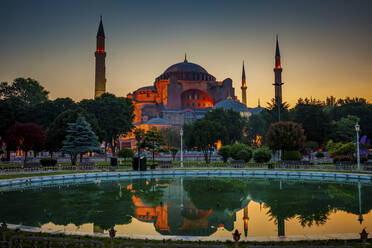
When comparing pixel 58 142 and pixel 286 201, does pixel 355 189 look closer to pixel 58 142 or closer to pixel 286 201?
pixel 286 201

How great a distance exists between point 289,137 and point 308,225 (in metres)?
22.9

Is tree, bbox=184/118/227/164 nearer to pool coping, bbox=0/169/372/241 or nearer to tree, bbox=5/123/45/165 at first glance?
pool coping, bbox=0/169/372/241

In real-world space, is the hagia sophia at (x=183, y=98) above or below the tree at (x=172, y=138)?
above

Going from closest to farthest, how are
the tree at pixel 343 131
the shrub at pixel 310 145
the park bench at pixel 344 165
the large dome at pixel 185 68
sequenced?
the park bench at pixel 344 165 < the shrub at pixel 310 145 < the tree at pixel 343 131 < the large dome at pixel 185 68

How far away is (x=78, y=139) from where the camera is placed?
34.2 metres

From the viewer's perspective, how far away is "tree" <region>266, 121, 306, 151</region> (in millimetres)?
32344

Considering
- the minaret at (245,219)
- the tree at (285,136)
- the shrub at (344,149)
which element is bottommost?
the minaret at (245,219)

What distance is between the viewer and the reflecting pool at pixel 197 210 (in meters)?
10.1

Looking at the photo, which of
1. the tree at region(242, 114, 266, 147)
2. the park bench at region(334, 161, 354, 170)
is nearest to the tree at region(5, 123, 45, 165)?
the park bench at region(334, 161, 354, 170)

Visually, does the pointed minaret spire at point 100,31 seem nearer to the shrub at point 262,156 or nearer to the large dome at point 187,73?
the large dome at point 187,73

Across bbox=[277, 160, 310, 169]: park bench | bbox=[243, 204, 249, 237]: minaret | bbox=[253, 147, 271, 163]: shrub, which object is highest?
bbox=[253, 147, 271, 163]: shrub

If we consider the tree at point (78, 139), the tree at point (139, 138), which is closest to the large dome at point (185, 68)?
the tree at point (139, 138)

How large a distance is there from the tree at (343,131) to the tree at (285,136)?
23.0m

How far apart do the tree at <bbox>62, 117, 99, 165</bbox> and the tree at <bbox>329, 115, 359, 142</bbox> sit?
3831 centimetres
